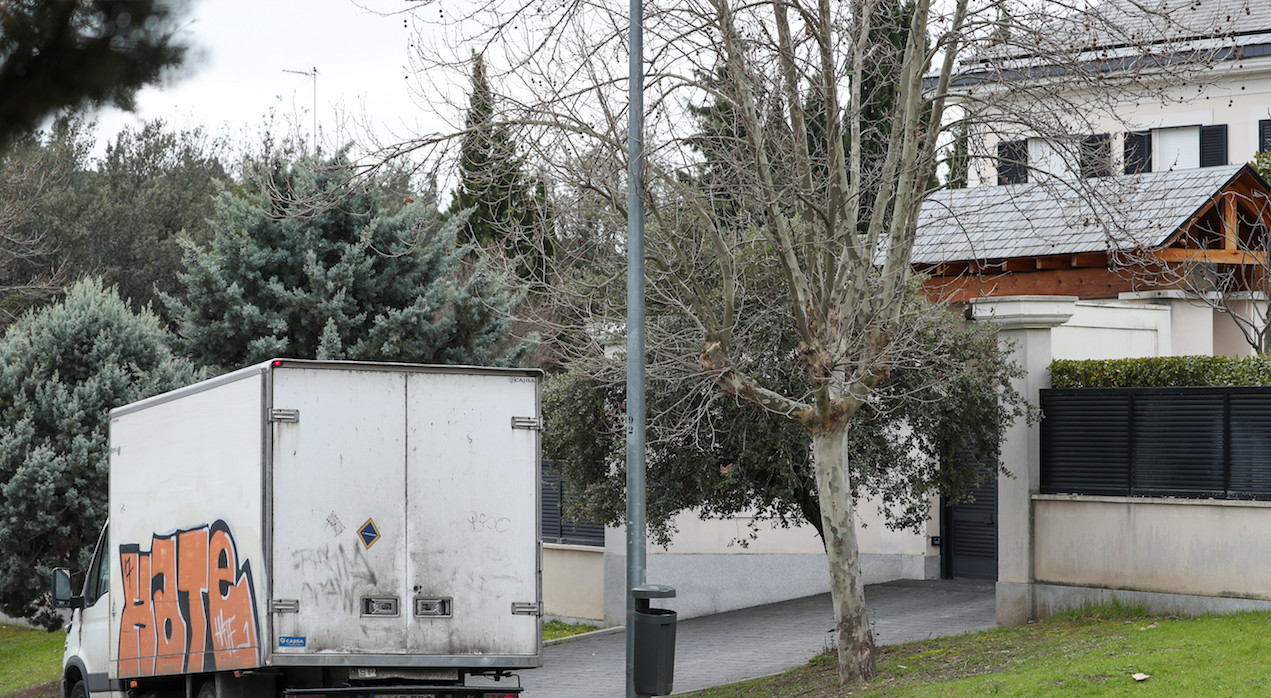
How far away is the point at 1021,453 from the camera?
1522 centimetres

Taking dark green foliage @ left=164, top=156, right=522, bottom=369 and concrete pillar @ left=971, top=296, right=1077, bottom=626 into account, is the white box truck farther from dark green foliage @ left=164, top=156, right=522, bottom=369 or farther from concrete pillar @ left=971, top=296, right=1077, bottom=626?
dark green foliage @ left=164, top=156, right=522, bottom=369

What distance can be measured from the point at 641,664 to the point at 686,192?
405 cm

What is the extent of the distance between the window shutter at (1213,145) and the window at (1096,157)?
19.5 m

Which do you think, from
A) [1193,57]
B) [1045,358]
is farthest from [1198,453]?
[1193,57]

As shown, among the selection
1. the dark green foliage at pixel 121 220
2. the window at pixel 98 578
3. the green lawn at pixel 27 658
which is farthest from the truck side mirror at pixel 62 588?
the dark green foliage at pixel 121 220

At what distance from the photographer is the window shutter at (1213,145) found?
101ft

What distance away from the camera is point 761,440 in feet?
47.9

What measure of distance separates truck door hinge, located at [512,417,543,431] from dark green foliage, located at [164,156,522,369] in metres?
9.50

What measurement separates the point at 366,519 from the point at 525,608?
1365mm

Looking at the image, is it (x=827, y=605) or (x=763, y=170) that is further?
(x=827, y=605)

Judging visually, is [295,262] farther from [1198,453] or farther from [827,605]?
[1198,453]

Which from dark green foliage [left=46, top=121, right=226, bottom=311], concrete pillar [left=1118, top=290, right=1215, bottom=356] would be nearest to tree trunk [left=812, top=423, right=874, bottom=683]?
concrete pillar [left=1118, top=290, right=1215, bottom=356]

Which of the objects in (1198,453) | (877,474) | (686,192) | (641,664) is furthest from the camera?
(877,474)

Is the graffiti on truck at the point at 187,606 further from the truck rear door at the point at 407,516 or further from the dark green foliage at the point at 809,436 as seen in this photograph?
the dark green foliage at the point at 809,436
